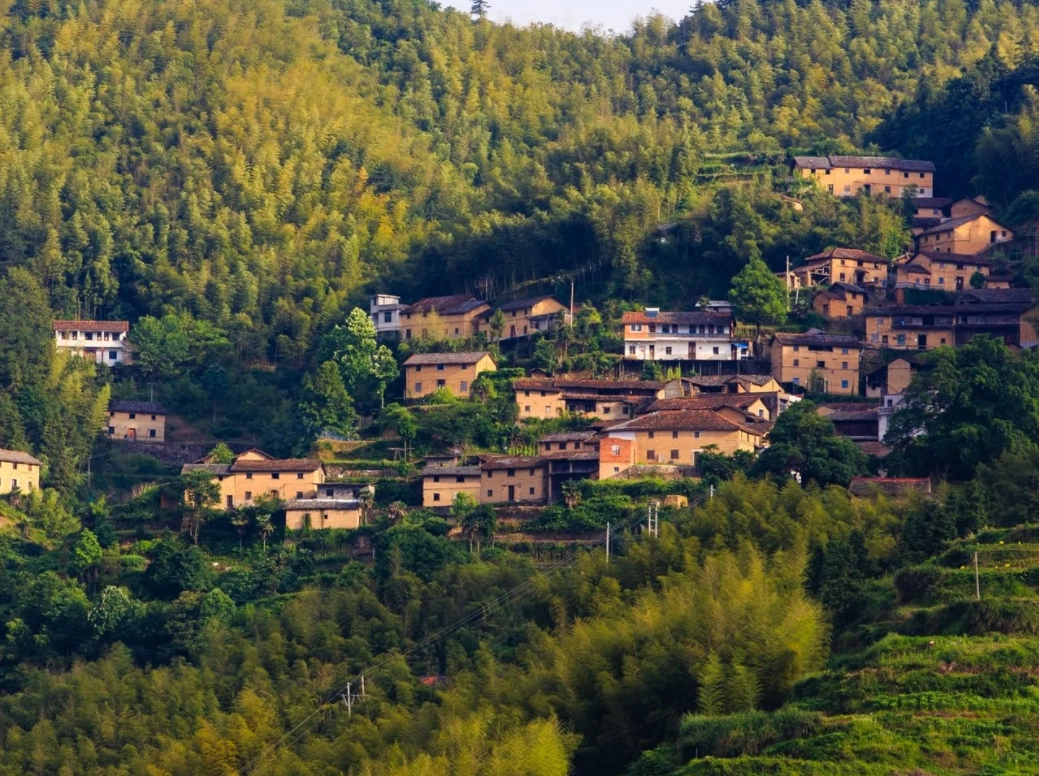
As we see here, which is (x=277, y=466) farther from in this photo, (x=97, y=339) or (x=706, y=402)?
(x=97, y=339)

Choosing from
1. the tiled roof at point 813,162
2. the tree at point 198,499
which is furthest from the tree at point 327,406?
the tiled roof at point 813,162

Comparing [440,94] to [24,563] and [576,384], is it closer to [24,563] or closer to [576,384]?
[576,384]

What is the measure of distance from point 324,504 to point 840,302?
1573 centimetres

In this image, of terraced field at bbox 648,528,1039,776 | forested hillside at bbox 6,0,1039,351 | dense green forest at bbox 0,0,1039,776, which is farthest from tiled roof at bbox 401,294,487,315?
terraced field at bbox 648,528,1039,776

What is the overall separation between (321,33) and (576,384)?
3557 centimetres

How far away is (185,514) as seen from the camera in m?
52.7

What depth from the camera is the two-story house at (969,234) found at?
6281cm

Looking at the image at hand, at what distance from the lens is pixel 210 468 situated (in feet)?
180

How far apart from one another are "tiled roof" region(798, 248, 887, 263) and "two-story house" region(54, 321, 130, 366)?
19.4 m

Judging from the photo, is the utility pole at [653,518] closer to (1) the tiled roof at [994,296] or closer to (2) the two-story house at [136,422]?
(1) the tiled roof at [994,296]

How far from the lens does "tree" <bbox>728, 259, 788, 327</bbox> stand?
58.2m

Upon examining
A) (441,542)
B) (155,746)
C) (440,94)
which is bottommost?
(155,746)

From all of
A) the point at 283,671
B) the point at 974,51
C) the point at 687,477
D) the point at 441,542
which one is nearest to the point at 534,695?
the point at 283,671

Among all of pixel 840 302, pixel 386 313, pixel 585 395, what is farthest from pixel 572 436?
pixel 386 313
